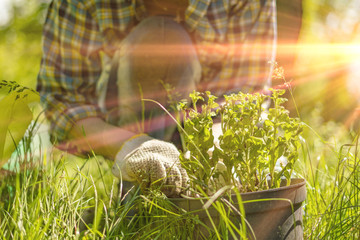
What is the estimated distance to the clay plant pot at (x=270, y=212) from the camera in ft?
2.78

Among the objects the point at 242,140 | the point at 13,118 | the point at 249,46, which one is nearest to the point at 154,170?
the point at 242,140

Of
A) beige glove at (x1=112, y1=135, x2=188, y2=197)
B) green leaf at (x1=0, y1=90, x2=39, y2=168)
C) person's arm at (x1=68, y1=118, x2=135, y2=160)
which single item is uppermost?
green leaf at (x1=0, y1=90, x2=39, y2=168)

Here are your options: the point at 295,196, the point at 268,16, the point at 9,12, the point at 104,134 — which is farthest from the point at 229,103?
the point at 9,12

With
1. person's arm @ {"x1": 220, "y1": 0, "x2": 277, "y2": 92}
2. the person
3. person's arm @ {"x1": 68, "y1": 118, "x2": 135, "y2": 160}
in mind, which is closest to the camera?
person's arm @ {"x1": 68, "y1": 118, "x2": 135, "y2": 160}

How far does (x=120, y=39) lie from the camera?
7.42 feet

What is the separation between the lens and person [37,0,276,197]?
1927mm

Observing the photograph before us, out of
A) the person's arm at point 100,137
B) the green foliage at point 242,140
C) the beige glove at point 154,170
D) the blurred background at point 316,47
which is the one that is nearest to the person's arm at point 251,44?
the person's arm at point 100,137

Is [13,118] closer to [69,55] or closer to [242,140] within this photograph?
[242,140]

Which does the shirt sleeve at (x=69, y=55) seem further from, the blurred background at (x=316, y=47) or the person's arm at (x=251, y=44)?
the blurred background at (x=316, y=47)

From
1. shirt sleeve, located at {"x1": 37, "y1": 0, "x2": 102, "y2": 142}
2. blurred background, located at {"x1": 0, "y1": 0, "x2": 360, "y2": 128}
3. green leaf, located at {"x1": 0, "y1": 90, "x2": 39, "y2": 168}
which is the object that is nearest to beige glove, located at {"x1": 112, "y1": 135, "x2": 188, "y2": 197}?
green leaf, located at {"x1": 0, "y1": 90, "x2": 39, "y2": 168}

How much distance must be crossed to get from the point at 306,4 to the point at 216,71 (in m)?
3.89

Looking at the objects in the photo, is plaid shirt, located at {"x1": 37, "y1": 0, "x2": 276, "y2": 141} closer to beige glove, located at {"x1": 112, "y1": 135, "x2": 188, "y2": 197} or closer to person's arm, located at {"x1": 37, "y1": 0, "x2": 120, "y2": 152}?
person's arm, located at {"x1": 37, "y1": 0, "x2": 120, "y2": 152}


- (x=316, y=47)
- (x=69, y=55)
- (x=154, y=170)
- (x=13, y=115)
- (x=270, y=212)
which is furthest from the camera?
(x=316, y=47)

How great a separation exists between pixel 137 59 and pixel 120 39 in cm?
44
